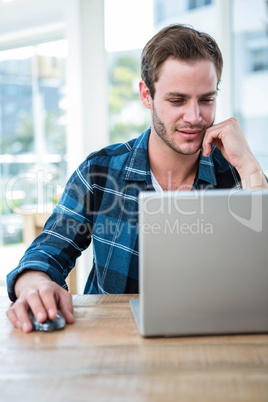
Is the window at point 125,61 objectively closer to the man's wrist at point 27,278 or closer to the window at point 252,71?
the window at point 252,71

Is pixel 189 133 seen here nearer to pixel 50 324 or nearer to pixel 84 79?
pixel 50 324

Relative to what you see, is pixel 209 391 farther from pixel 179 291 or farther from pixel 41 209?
pixel 41 209

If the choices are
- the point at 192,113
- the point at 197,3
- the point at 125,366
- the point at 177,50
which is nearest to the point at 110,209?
the point at 192,113

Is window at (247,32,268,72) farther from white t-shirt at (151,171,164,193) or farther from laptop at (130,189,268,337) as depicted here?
laptop at (130,189,268,337)

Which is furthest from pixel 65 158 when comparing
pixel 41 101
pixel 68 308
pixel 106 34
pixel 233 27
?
pixel 68 308

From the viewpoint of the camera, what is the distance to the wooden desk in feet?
2.05

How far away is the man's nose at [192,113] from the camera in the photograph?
1421 millimetres

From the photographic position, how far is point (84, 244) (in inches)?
58.8

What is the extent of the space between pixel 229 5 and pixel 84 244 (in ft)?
6.48

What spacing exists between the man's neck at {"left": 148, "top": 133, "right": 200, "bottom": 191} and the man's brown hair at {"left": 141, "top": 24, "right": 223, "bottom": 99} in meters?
0.22

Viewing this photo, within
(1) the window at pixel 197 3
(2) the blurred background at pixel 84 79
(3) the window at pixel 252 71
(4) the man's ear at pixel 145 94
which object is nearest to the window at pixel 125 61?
(2) the blurred background at pixel 84 79

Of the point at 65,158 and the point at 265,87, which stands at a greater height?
the point at 265,87

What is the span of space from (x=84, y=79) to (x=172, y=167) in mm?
1508

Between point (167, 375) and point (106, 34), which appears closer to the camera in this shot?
point (167, 375)
